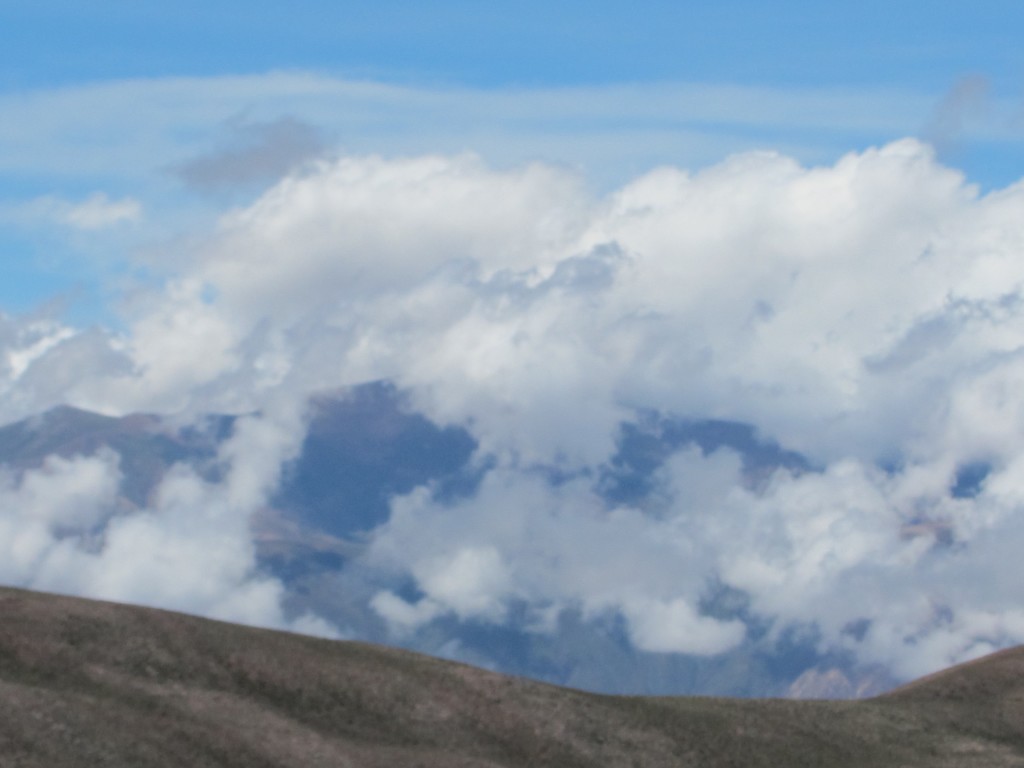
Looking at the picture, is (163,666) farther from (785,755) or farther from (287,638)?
(785,755)

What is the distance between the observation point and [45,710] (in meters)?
72.2

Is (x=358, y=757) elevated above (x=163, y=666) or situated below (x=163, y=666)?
below

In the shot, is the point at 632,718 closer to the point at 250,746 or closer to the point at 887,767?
the point at 887,767

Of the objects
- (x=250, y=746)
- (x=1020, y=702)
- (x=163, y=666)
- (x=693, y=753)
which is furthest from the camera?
(x=1020, y=702)

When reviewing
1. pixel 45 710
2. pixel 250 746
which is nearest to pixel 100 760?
pixel 45 710

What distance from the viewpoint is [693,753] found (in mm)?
96938

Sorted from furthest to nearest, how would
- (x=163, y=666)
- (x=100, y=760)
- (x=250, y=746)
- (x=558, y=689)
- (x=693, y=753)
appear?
(x=558, y=689) → (x=693, y=753) → (x=163, y=666) → (x=250, y=746) → (x=100, y=760)

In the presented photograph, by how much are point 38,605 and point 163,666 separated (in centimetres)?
883

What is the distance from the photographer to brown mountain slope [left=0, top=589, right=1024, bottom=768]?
247ft

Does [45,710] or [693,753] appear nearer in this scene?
[45,710]

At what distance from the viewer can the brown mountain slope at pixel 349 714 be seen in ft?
247

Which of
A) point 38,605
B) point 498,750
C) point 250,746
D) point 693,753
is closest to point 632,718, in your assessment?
point 693,753

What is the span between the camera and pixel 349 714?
295 feet

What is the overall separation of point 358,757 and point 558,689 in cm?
2497
